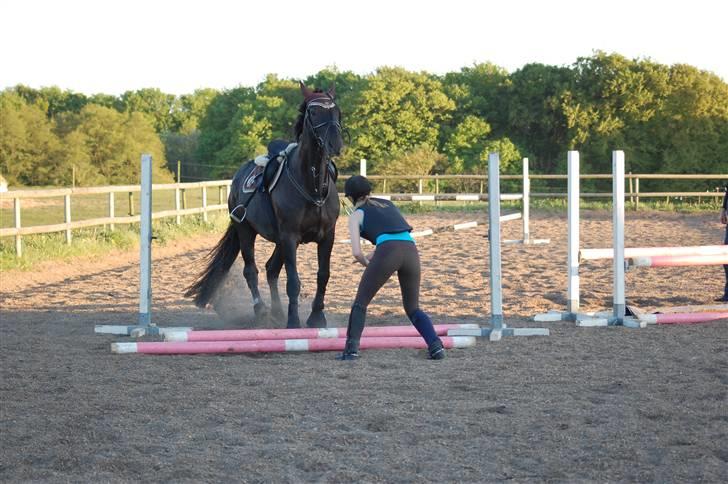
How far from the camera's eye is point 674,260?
8445mm

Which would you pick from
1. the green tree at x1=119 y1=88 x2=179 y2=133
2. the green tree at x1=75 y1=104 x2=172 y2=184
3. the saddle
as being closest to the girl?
the saddle

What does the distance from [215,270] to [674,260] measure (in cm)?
481

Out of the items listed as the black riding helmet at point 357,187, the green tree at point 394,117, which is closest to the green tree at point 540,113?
the green tree at point 394,117

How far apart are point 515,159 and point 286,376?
37626mm

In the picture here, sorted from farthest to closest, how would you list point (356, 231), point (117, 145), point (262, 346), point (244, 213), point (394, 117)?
point (117, 145) < point (394, 117) < point (244, 213) < point (262, 346) < point (356, 231)

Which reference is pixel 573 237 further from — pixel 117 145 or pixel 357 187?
pixel 117 145

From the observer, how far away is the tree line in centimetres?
3938

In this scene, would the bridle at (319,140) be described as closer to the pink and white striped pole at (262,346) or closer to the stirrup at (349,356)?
the pink and white striped pole at (262,346)

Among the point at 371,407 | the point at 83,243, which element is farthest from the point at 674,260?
the point at 83,243

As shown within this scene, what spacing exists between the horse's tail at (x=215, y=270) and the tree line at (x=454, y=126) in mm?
28200

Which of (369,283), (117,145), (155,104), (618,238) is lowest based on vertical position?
(369,283)

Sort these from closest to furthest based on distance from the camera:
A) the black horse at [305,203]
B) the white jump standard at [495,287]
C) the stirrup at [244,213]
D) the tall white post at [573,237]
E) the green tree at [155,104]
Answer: the black horse at [305,203] < the white jump standard at [495,287] < the tall white post at [573,237] < the stirrup at [244,213] < the green tree at [155,104]

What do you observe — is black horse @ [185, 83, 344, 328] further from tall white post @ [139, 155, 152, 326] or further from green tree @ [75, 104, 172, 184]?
green tree @ [75, 104, 172, 184]

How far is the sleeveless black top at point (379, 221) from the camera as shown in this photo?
6750 millimetres
